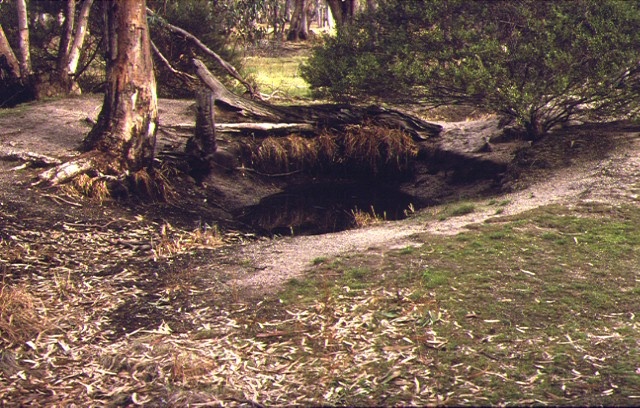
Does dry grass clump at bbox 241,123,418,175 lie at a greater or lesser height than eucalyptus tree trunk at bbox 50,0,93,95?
lesser

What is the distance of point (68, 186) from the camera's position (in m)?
10.4

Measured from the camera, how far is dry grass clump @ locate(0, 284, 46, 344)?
6391 mm

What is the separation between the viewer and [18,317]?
21.6ft

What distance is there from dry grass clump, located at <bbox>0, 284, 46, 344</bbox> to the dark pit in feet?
12.9

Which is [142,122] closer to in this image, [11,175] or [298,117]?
[11,175]

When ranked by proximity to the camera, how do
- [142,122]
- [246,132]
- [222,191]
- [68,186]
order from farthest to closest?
[246,132], [222,191], [142,122], [68,186]

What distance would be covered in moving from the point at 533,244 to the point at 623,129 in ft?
16.3

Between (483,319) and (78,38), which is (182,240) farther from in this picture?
(78,38)

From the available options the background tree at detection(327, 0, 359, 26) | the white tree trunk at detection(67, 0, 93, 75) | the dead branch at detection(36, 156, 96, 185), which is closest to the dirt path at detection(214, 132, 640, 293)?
the dead branch at detection(36, 156, 96, 185)

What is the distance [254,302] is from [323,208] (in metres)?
5.25

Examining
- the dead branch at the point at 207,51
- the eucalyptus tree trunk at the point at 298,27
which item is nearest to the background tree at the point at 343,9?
the dead branch at the point at 207,51

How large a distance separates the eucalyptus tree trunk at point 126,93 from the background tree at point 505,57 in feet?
10.5

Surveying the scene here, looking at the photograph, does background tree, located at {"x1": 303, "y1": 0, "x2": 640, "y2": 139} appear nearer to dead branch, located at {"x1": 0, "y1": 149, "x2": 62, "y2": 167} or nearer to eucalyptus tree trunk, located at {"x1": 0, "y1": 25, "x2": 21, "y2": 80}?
dead branch, located at {"x1": 0, "y1": 149, "x2": 62, "y2": 167}

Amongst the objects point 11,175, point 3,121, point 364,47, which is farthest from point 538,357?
point 3,121
